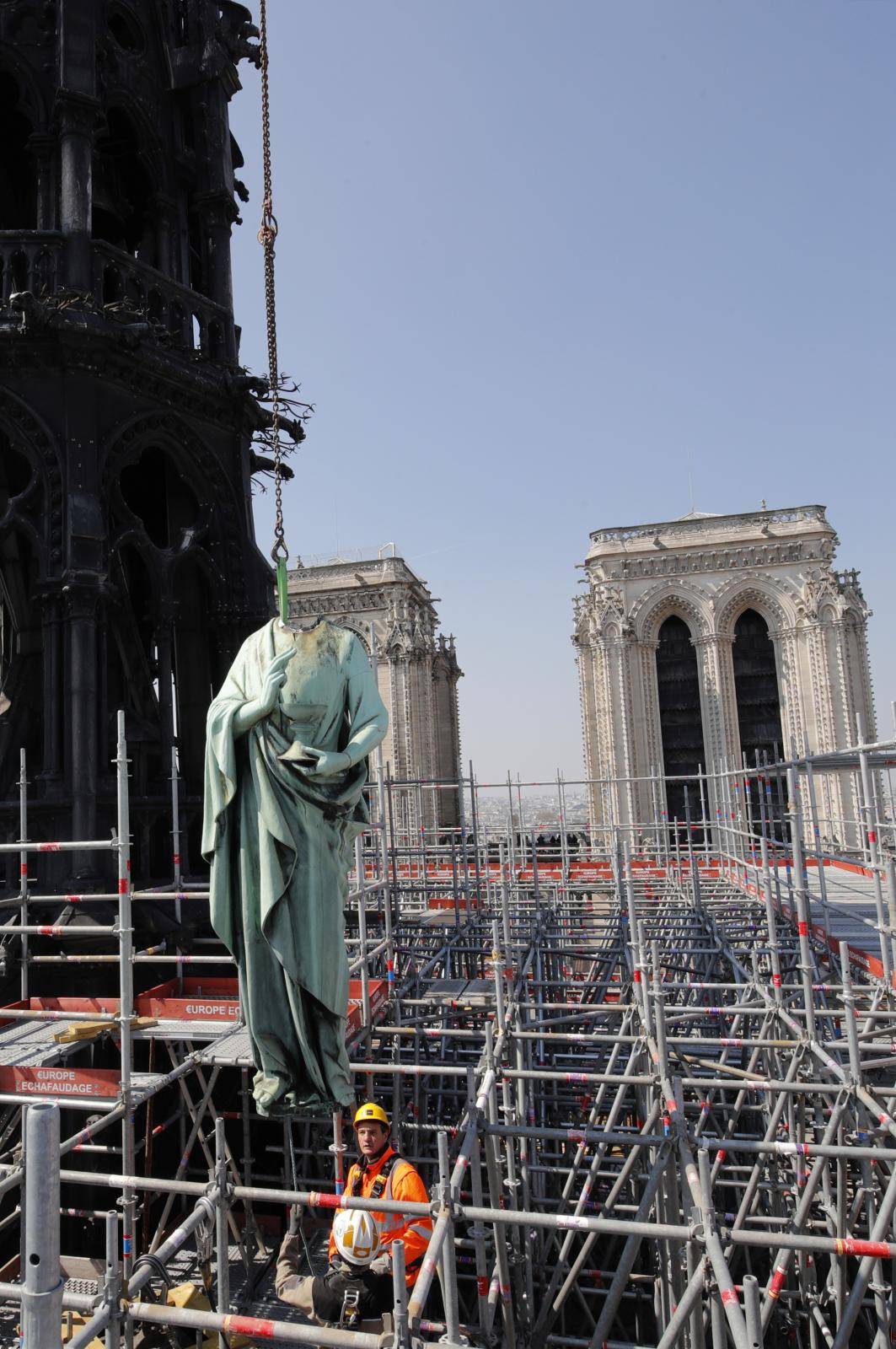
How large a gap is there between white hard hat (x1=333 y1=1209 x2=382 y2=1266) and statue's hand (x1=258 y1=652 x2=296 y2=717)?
2.84 m

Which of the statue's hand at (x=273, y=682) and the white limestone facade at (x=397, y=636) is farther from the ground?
the white limestone facade at (x=397, y=636)

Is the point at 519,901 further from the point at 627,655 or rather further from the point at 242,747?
the point at 627,655

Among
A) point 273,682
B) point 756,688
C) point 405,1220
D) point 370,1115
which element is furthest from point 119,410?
point 756,688

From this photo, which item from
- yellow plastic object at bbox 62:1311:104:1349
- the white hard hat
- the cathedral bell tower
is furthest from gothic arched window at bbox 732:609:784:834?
the white hard hat

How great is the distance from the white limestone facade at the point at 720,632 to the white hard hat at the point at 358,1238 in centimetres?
2863

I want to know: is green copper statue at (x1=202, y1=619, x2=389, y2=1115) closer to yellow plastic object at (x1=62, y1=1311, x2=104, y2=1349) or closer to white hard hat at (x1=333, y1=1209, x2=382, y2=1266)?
white hard hat at (x1=333, y1=1209, x2=382, y2=1266)

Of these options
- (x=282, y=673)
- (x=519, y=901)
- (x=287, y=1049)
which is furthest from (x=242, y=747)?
(x=519, y=901)

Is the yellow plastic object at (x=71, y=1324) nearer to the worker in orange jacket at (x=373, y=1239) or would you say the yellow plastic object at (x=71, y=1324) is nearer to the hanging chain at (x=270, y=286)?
the worker in orange jacket at (x=373, y=1239)

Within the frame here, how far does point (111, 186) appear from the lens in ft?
43.0

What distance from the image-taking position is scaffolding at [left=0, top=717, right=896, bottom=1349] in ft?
13.1

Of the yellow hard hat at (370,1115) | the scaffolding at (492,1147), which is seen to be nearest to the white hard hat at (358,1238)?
the scaffolding at (492,1147)

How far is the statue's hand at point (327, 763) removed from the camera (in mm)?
4457

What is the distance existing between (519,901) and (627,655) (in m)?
19.4

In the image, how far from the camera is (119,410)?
10.5 meters
